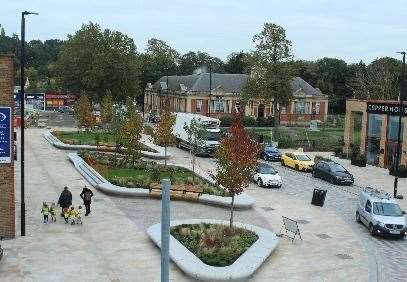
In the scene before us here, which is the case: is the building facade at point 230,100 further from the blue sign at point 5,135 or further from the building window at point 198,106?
the blue sign at point 5,135

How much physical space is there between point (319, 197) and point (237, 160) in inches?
403

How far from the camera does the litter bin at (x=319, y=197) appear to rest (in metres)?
30.6

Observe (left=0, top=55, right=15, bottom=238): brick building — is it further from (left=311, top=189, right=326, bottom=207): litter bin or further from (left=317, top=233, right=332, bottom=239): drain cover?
(left=311, top=189, right=326, bottom=207): litter bin

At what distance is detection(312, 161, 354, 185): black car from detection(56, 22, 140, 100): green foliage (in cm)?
4826

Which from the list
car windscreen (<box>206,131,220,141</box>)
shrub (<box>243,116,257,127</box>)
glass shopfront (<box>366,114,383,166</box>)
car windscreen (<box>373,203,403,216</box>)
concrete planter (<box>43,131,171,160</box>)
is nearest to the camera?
car windscreen (<box>373,203,403,216</box>)

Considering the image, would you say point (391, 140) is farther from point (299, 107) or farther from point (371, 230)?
point (299, 107)

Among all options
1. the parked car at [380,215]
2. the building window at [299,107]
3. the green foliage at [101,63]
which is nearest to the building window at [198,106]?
the green foliage at [101,63]

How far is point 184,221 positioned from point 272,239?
13.1ft

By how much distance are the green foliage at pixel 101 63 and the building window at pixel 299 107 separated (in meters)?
25.9

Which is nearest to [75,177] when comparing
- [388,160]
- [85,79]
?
[388,160]

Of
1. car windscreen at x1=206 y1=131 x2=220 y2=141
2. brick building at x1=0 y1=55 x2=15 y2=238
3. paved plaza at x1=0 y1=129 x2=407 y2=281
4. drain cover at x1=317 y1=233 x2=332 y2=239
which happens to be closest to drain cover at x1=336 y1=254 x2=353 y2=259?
paved plaza at x1=0 y1=129 x2=407 y2=281

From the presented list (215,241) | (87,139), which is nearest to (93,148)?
(87,139)

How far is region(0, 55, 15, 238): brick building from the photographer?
20109 mm

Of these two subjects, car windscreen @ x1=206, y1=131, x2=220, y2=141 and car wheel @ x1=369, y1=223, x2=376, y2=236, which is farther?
car windscreen @ x1=206, y1=131, x2=220, y2=141
